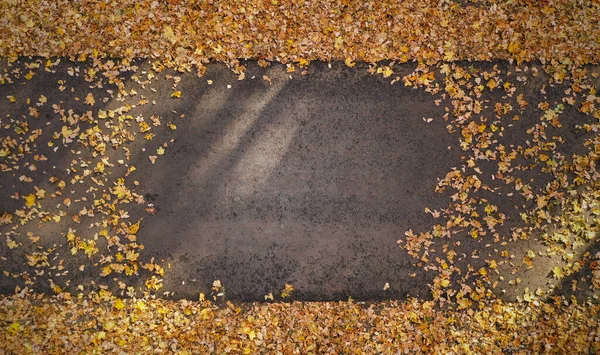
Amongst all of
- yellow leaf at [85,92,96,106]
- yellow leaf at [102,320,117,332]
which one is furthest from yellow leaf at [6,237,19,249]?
yellow leaf at [85,92,96,106]

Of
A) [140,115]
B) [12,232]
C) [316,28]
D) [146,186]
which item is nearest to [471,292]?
[316,28]

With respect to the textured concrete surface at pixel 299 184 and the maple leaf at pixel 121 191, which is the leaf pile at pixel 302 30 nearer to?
the textured concrete surface at pixel 299 184

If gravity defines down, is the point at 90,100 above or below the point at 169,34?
below

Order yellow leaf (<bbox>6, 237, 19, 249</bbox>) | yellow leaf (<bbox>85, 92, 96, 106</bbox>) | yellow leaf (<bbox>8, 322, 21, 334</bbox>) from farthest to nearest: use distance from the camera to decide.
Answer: yellow leaf (<bbox>85, 92, 96, 106</bbox>) → yellow leaf (<bbox>6, 237, 19, 249</bbox>) → yellow leaf (<bbox>8, 322, 21, 334</bbox>)

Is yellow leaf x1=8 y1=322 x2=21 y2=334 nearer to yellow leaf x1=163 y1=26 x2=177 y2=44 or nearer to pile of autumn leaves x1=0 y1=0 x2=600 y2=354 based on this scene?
pile of autumn leaves x1=0 y1=0 x2=600 y2=354

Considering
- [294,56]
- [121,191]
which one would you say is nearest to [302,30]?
[294,56]

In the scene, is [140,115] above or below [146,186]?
above

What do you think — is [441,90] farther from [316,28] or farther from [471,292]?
[471,292]

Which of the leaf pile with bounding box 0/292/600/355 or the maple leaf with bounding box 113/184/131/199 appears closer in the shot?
the leaf pile with bounding box 0/292/600/355

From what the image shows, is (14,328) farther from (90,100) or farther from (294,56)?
(294,56)
